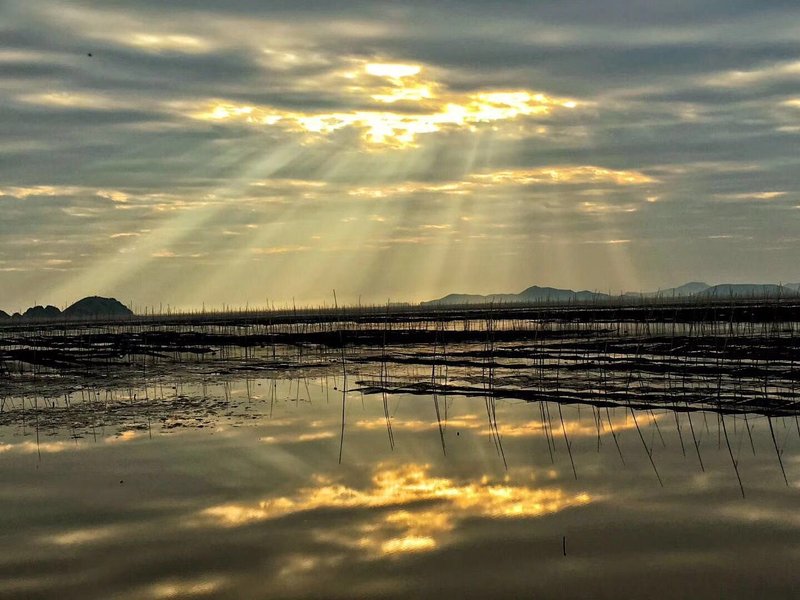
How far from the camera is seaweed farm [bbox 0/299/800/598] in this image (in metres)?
6.95

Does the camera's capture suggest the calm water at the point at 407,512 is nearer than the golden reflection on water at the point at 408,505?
Yes

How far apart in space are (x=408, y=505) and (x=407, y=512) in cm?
29

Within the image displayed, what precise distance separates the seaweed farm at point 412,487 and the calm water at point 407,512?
0.03 metres

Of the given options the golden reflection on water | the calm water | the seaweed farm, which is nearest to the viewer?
the calm water

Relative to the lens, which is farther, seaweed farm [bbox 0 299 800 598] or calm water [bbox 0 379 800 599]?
seaweed farm [bbox 0 299 800 598]

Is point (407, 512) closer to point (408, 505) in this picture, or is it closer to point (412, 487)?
point (408, 505)

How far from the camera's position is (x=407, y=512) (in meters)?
8.69

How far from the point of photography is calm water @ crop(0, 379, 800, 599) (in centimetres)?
683

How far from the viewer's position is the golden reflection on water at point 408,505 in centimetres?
792

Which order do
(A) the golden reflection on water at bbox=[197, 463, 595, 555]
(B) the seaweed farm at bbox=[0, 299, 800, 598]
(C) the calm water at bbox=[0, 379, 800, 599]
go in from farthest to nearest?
(A) the golden reflection on water at bbox=[197, 463, 595, 555] → (B) the seaweed farm at bbox=[0, 299, 800, 598] → (C) the calm water at bbox=[0, 379, 800, 599]

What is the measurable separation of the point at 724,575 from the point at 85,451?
9962 mm

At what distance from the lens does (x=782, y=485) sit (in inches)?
370

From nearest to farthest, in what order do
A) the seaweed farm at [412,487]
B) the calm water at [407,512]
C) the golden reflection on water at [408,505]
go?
1. the calm water at [407,512]
2. the seaweed farm at [412,487]
3. the golden reflection on water at [408,505]

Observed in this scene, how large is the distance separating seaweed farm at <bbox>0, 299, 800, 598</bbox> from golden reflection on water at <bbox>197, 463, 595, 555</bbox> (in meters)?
0.04
